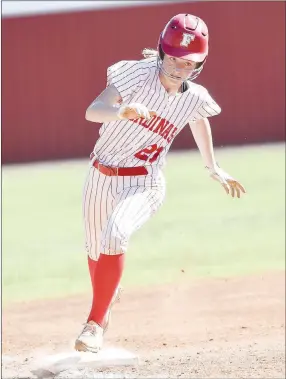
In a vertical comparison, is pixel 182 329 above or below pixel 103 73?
below

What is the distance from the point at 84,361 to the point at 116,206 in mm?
1534

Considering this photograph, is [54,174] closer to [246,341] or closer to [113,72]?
[246,341]

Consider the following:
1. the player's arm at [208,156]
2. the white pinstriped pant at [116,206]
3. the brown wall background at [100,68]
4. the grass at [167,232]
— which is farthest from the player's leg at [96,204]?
the brown wall background at [100,68]

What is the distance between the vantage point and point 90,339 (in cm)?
467

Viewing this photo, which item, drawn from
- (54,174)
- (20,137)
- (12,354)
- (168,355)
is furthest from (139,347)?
(20,137)

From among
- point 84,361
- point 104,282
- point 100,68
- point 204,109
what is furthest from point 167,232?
point 100,68

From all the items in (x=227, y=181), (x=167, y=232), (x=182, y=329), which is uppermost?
(x=227, y=181)

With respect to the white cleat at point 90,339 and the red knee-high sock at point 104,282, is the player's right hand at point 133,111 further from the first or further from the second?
the white cleat at point 90,339

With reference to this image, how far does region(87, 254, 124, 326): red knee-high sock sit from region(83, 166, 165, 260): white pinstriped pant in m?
0.05

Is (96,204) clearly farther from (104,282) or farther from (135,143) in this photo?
(104,282)

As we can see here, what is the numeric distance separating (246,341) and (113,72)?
2.73 metres

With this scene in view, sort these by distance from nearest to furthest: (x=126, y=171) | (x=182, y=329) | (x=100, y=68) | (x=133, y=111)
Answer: (x=133, y=111)
(x=126, y=171)
(x=182, y=329)
(x=100, y=68)

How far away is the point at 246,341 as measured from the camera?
691 cm

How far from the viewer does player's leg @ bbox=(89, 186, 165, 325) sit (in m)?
4.79
